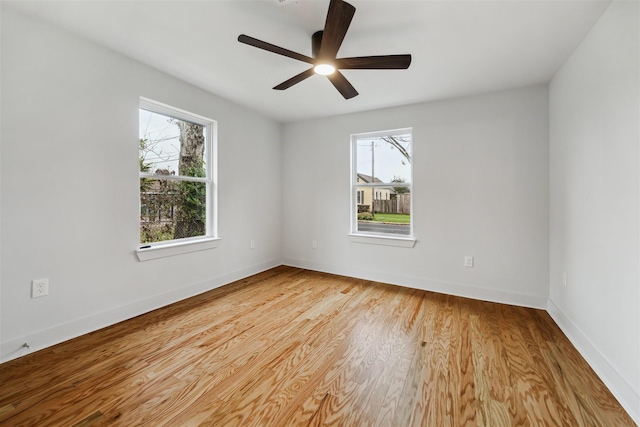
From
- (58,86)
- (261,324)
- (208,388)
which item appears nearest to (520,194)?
(261,324)

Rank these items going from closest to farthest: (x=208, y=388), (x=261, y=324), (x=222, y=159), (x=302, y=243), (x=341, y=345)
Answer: (x=208, y=388)
(x=341, y=345)
(x=261, y=324)
(x=222, y=159)
(x=302, y=243)

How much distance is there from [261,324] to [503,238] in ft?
8.99

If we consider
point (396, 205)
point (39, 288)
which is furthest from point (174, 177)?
point (396, 205)

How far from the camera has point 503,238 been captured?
2992 mm

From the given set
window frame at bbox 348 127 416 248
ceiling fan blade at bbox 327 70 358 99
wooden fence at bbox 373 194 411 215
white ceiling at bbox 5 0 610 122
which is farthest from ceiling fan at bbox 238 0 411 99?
wooden fence at bbox 373 194 411 215

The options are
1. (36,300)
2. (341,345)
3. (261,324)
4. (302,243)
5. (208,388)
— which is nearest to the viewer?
(208,388)

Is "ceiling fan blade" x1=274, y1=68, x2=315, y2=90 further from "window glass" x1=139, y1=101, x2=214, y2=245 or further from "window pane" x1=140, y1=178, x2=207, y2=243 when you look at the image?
"window pane" x1=140, y1=178, x2=207, y2=243

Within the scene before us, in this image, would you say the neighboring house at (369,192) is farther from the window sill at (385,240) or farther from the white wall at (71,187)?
the white wall at (71,187)

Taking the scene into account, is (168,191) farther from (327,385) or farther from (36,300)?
(327,385)

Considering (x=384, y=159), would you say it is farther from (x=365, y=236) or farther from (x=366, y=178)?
(x=365, y=236)

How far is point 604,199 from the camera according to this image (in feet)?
5.77

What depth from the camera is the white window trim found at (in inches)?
105

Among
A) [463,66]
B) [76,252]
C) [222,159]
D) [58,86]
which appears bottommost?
[76,252]

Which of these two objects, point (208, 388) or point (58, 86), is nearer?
point (208, 388)
